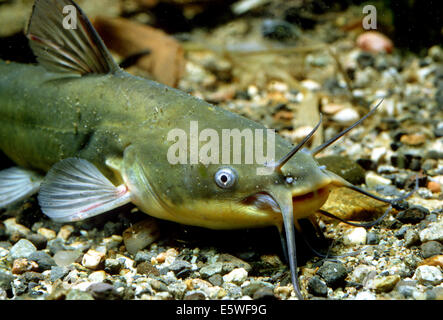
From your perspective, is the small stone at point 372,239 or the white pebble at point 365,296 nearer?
the white pebble at point 365,296

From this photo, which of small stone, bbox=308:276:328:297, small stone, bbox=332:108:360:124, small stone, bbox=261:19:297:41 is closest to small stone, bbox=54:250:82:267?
small stone, bbox=308:276:328:297

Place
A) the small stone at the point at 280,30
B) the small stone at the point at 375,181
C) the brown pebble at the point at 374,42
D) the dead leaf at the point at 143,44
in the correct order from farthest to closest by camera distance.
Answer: the small stone at the point at 280,30 < the brown pebble at the point at 374,42 < the dead leaf at the point at 143,44 < the small stone at the point at 375,181

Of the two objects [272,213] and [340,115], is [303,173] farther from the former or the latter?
[340,115]

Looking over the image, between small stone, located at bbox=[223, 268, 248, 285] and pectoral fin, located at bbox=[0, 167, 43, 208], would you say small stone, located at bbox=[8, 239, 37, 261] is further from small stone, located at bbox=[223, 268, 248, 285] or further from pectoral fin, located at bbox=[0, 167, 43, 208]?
small stone, located at bbox=[223, 268, 248, 285]

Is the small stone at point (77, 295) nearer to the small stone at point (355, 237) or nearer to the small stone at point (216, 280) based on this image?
the small stone at point (216, 280)

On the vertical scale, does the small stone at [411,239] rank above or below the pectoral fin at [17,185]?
below

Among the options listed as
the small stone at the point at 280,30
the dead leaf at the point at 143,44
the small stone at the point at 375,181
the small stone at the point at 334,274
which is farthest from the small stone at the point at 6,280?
the small stone at the point at 280,30

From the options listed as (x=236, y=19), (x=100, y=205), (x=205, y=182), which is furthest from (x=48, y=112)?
(x=236, y=19)

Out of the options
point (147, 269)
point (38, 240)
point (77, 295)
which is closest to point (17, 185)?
point (38, 240)
